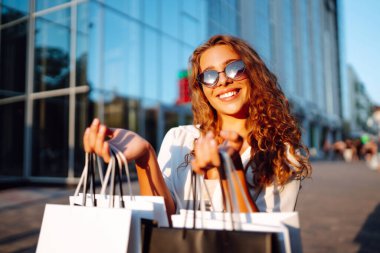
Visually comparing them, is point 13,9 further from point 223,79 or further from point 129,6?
point 223,79

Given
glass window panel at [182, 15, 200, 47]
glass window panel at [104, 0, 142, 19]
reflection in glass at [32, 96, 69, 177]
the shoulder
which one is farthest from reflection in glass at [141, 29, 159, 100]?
the shoulder

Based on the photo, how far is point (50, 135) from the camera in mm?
9891

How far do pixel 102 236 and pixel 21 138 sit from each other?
10.6m

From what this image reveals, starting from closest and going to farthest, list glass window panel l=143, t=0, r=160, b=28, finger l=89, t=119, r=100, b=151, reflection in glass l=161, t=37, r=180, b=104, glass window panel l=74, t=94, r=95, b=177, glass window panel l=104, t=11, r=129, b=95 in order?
finger l=89, t=119, r=100, b=151, glass window panel l=74, t=94, r=95, b=177, glass window panel l=104, t=11, r=129, b=95, glass window panel l=143, t=0, r=160, b=28, reflection in glass l=161, t=37, r=180, b=104

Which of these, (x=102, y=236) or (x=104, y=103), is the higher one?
(x=104, y=103)

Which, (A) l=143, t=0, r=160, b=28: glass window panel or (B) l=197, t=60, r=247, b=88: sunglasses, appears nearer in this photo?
(B) l=197, t=60, r=247, b=88: sunglasses

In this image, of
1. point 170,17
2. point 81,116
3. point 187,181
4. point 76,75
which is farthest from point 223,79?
point 170,17

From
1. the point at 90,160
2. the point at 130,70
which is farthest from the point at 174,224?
the point at 130,70

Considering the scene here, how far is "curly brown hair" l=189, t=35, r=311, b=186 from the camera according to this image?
1.25m

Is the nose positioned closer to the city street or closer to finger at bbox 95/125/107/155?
finger at bbox 95/125/107/155

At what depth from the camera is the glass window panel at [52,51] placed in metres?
9.58

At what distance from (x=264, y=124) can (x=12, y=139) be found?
11.0m

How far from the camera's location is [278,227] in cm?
87

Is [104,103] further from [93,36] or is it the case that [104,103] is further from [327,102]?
[327,102]
